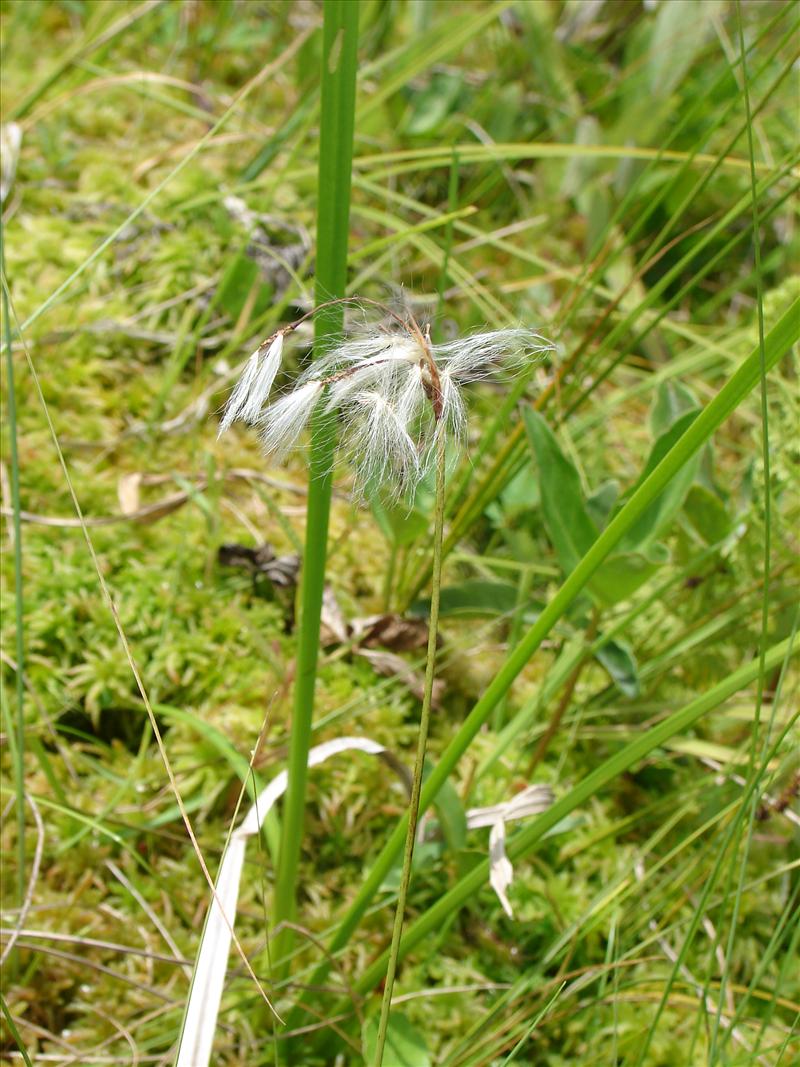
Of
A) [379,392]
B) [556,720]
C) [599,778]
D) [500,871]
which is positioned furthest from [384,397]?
[556,720]

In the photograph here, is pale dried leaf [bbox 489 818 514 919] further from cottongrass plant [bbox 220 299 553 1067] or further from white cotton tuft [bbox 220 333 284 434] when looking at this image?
white cotton tuft [bbox 220 333 284 434]

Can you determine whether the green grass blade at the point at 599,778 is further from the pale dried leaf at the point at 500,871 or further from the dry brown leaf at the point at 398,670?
the dry brown leaf at the point at 398,670

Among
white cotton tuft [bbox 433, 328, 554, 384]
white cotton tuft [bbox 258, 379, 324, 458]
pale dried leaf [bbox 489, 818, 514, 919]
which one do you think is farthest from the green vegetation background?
white cotton tuft [bbox 258, 379, 324, 458]

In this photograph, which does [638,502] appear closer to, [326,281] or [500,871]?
[326,281]

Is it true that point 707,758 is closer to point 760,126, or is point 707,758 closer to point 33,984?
point 33,984

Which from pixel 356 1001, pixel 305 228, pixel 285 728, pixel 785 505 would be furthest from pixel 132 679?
pixel 785 505

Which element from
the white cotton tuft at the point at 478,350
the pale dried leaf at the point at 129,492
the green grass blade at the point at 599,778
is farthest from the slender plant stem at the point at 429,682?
the pale dried leaf at the point at 129,492

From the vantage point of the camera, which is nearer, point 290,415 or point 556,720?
point 290,415
